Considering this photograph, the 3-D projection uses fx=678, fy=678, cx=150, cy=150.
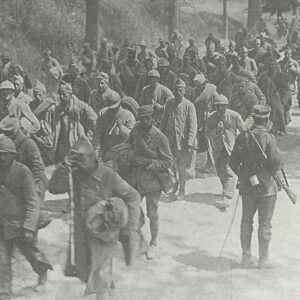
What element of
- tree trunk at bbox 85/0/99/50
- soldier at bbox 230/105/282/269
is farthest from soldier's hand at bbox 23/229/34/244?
tree trunk at bbox 85/0/99/50

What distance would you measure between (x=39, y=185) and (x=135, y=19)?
75.4ft

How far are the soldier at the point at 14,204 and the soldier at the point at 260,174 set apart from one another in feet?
7.74

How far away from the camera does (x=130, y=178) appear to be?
7742mm

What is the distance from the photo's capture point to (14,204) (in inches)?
241

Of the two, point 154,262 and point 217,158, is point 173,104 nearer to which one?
point 217,158

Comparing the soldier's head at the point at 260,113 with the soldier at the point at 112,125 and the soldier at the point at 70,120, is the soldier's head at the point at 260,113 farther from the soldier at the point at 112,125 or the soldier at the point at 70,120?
the soldier at the point at 70,120

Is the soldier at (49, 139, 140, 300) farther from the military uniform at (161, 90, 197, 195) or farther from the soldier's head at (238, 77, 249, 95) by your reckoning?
the soldier's head at (238, 77, 249, 95)

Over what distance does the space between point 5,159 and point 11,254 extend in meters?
0.99

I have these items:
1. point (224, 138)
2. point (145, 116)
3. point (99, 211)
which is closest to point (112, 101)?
point (145, 116)

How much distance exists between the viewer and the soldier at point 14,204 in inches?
238

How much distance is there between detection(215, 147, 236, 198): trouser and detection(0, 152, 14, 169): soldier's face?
177 inches

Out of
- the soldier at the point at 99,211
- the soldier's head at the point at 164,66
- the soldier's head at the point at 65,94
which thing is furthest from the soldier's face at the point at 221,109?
the soldier at the point at 99,211

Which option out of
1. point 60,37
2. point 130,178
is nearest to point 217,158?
point 130,178

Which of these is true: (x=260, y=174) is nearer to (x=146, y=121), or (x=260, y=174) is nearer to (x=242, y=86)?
(x=146, y=121)
